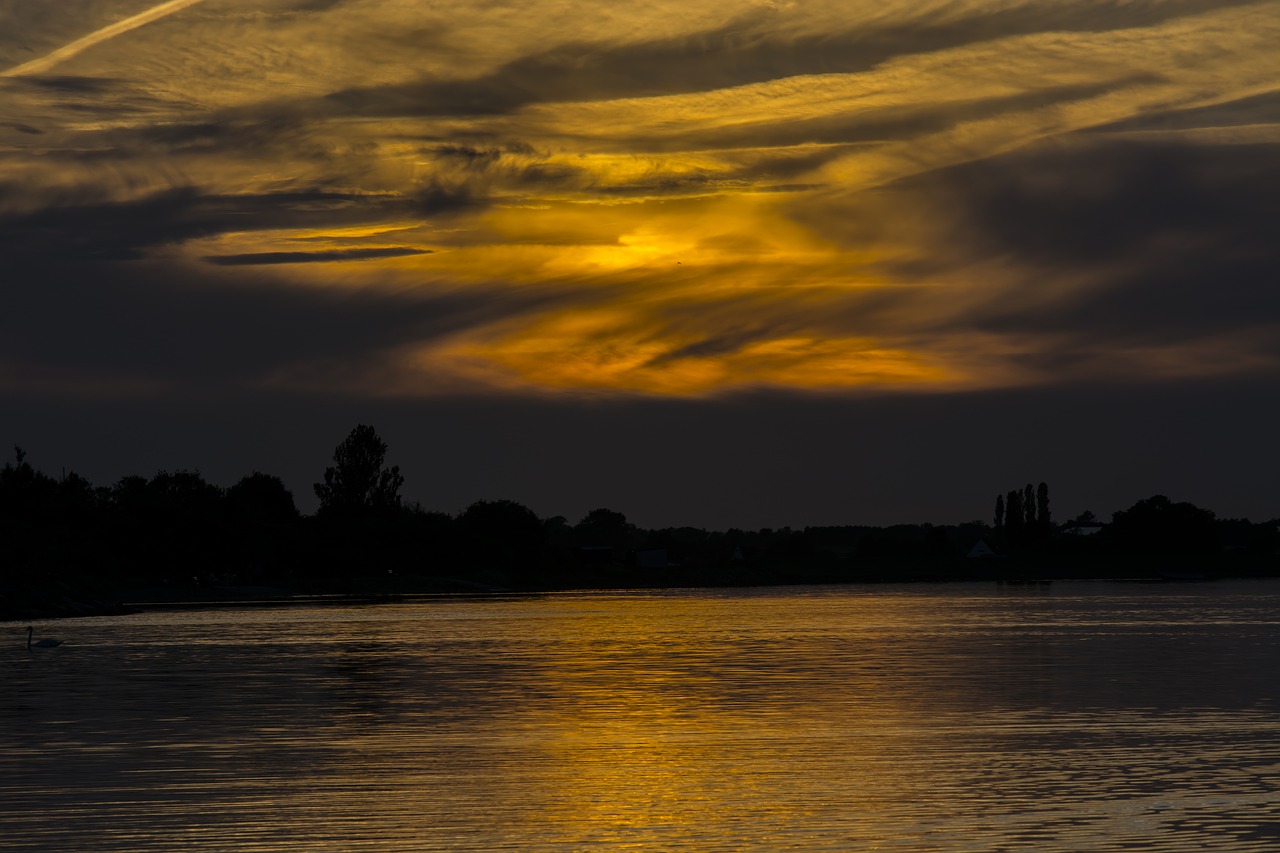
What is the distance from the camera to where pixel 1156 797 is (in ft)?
86.1

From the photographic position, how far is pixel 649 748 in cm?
3412

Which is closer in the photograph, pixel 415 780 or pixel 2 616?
pixel 415 780

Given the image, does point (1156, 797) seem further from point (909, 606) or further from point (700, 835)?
point (909, 606)

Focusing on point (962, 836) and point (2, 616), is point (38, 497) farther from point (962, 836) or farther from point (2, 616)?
point (962, 836)

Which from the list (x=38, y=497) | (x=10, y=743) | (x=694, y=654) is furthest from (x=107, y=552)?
(x=10, y=743)

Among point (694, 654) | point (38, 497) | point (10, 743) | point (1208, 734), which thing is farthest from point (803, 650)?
point (38, 497)

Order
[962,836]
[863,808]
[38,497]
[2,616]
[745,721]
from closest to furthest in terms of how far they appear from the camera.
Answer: [962,836] → [863,808] → [745,721] → [2,616] → [38,497]

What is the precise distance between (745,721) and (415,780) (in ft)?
39.6

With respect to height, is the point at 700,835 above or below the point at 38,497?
below

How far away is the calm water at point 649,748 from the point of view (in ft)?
78.7

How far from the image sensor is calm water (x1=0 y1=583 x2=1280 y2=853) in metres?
24.0

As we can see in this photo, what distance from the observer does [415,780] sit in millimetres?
29641

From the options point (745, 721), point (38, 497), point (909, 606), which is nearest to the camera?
point (745, 721)

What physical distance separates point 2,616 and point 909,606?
251 ft
